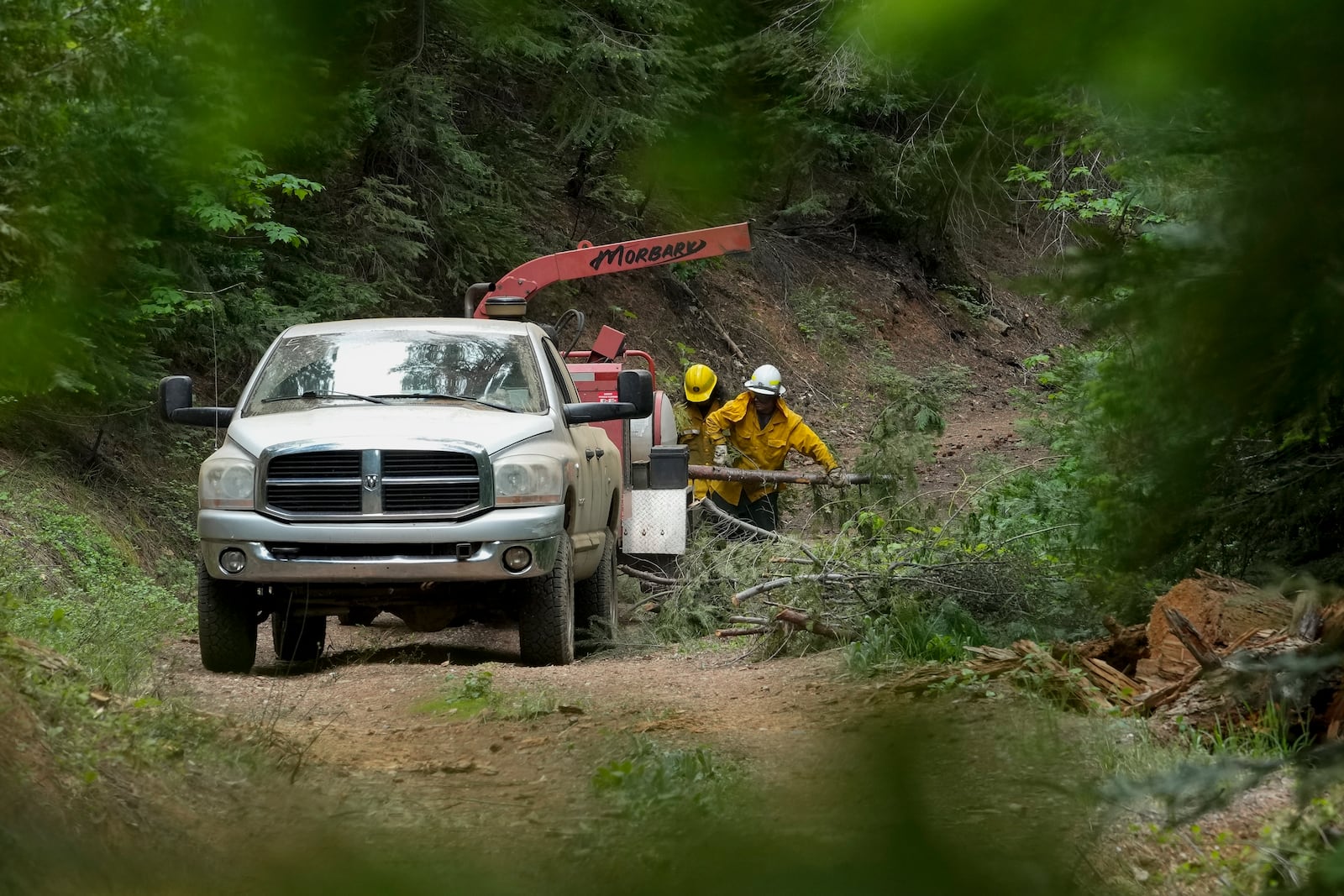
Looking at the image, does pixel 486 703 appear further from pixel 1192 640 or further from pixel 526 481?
pixel 1192 640

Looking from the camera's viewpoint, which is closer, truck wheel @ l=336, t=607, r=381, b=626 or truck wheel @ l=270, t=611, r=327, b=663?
truck wheel @ l=336, t=607, r=381, b=626

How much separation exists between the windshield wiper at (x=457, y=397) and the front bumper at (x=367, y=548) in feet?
2.97

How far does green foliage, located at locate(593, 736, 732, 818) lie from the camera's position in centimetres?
130

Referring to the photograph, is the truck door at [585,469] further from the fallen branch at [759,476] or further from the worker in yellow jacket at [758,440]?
the worker in yellow jacket at [758,440]

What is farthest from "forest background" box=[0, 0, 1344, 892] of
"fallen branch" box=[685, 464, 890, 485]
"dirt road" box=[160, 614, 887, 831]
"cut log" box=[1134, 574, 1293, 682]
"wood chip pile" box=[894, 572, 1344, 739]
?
"fallen branch" box=[685, 464, 890, 485]

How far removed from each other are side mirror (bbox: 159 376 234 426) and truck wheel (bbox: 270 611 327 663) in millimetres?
1186

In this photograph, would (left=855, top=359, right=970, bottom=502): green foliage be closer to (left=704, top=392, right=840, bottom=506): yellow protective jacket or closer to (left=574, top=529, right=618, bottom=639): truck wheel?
(left=704, top=392, right=840, bottom=506): yellow protective jacket

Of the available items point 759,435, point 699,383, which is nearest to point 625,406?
point 759,435

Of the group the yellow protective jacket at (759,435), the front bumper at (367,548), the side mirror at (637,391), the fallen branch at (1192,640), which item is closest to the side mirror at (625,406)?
the side mirror at (637,391)

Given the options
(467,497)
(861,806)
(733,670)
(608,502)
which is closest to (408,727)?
(467,497)

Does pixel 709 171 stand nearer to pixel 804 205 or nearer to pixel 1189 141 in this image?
pixel 804 205

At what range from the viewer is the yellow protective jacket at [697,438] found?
42.6ft

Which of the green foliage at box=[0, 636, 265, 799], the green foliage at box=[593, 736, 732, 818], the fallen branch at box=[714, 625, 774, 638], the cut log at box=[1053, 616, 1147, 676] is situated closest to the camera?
the green foliage at box=[593, 736, 732, 818]

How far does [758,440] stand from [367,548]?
20.1 ft
